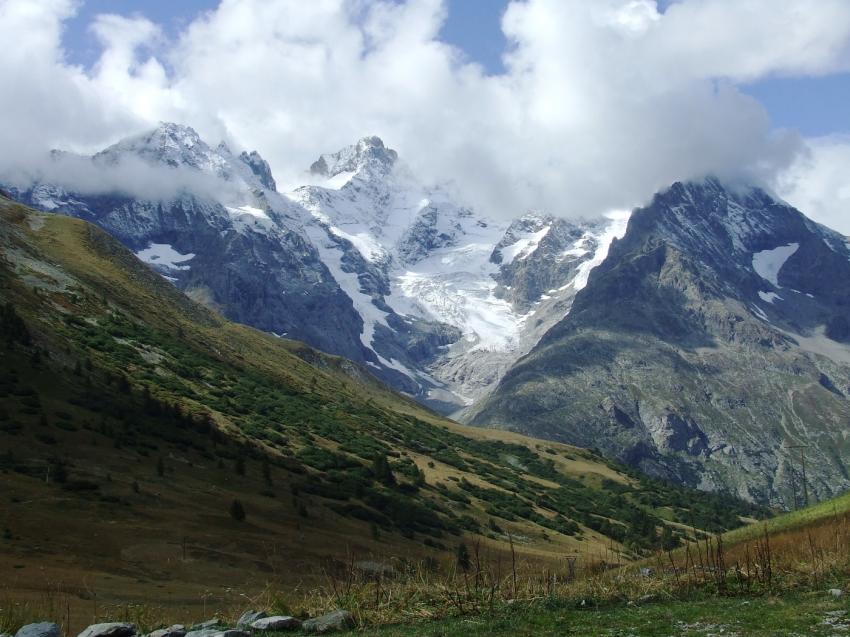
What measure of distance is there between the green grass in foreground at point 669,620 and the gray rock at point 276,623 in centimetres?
172

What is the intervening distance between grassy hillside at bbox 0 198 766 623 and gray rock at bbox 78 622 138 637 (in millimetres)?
6110

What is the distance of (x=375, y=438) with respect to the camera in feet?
333

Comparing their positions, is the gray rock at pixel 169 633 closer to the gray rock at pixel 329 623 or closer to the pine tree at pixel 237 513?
the gray rock at pixel 329 623

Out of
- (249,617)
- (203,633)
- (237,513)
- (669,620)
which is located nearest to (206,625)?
(249,617)

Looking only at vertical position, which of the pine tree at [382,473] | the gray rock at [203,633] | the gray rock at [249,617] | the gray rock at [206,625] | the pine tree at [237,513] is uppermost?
the pine tree at [382,473]

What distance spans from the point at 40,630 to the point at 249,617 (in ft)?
16.2

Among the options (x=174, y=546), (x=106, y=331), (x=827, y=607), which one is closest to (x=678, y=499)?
(x=106, y=331)

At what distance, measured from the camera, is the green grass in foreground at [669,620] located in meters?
17.9

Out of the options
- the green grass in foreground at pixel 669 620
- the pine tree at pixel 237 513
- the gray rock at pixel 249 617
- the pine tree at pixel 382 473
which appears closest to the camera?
the green grass in foreground at pixel 669 620

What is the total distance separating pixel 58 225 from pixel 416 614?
12283cm

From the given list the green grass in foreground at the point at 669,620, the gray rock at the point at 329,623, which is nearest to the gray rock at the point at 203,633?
the gray rock at the point at 329,623

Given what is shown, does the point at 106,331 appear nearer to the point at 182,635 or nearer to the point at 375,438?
the point at 375,438

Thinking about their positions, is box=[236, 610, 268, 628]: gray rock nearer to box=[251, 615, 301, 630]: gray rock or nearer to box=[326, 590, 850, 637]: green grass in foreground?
box=[251, 615, 301, 630]: gray rock

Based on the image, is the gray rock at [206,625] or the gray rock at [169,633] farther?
the gray rock at [206,625]
